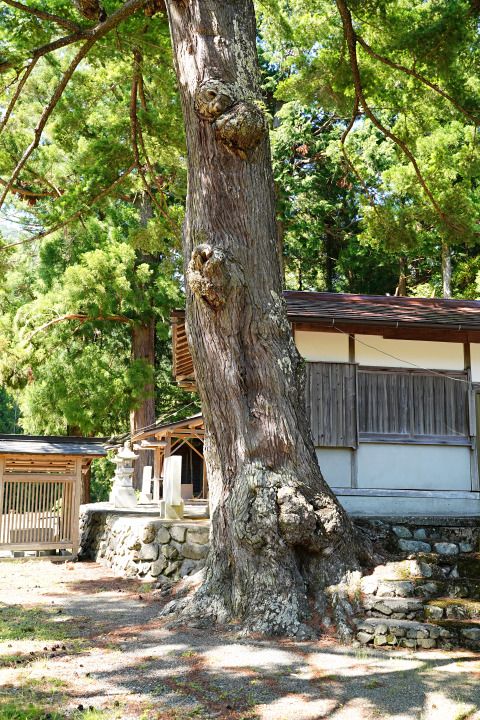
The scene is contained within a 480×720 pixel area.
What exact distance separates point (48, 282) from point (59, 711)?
56.7 feet

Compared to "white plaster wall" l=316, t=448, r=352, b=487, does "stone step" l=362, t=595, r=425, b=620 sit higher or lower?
lower

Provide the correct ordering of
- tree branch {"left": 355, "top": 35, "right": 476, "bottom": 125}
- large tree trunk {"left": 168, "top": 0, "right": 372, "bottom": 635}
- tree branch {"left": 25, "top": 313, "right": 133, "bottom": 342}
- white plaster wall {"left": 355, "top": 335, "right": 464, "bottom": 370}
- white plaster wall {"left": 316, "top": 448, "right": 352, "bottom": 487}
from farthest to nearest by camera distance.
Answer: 1. tree branch {"left": 25, "top": 313, "right": 133, "bottom": 342}
2. white plaster wall {"left": 355, "top": 335, "right": 464, "bottom": 370}
3. white plaster wall {"left": 316, "top": 448, "right": 352, "bottom": 487}
4. tree branch {"left": 355, "top": 35, "right": 476, "bottom": 125}
5. large tree trunk {"left": 168, "top": 0, "right": 372, "bottom": 635}

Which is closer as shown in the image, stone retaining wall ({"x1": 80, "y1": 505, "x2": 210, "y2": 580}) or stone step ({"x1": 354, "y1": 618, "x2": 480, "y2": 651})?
stone step ({"x1": 354, "y1": 618, "x2": 480, "y2": 651})

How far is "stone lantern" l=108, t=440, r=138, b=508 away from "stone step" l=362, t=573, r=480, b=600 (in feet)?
29.2

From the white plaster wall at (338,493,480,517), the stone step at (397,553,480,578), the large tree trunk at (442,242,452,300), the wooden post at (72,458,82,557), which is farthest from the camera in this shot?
the large tree trunk at (442,242,452,300)

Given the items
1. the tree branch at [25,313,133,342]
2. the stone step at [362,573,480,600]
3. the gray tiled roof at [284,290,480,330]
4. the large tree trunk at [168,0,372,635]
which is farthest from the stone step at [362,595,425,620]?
the tree branch at [25,313,133,342]

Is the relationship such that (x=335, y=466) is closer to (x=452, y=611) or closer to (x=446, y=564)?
(x=446, y=564)

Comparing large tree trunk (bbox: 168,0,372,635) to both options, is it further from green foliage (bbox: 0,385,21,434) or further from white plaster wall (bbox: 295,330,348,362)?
green foliage (bbox: 0,385,21,434)

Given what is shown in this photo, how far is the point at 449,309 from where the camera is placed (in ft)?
37.3

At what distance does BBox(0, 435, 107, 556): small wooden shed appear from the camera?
12047mm

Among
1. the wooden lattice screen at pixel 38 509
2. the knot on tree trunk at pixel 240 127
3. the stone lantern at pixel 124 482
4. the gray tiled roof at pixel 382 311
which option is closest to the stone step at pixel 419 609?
the gray tiled roof at pixel 382 311

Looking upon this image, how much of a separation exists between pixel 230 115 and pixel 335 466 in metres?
5.49

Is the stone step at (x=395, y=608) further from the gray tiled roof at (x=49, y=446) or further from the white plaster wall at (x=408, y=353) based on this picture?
the gray tiled roof at (x=49, y=446)

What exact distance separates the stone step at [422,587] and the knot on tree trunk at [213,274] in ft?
10.7
